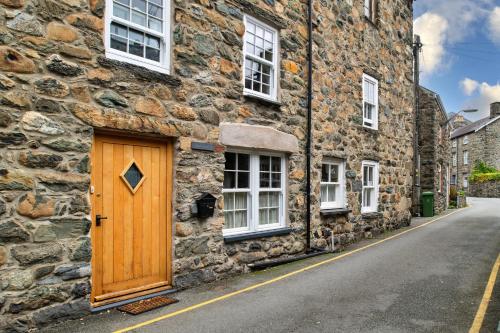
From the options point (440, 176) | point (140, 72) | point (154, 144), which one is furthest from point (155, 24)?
point (440, 176)

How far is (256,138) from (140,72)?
2.71 m

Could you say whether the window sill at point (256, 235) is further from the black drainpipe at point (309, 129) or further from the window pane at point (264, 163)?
the window pane at point (264, 163)

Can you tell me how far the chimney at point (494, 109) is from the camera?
4459 centimetres

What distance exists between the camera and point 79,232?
Answer: 5.20 meters

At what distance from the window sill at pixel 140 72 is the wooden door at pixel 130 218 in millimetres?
1004

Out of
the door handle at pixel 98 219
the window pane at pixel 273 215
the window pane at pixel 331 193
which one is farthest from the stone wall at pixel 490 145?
the door handle at pixel 98 219

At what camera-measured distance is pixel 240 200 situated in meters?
7.90

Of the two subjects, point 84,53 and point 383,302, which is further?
point 383,302

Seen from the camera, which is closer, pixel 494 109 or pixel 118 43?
pixel 118 43

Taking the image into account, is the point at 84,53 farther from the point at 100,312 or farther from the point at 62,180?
the point at 100,312

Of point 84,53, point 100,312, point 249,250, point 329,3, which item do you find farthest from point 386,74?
point 100,312

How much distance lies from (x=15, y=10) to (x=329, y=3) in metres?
7.92

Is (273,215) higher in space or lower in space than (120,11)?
lower

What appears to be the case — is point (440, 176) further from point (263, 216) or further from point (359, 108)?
point (263, 216)
